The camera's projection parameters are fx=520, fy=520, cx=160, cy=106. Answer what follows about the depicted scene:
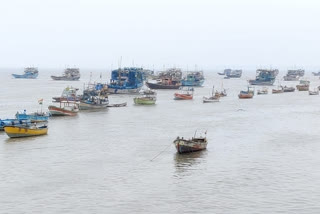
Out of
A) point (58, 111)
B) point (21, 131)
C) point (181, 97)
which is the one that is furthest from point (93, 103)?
point (21, 131)

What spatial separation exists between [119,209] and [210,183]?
7.82 meters

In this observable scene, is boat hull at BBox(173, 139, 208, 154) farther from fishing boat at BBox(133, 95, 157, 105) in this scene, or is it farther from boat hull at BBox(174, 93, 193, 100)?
boat hull at BBox(174, 93, 193, 100)

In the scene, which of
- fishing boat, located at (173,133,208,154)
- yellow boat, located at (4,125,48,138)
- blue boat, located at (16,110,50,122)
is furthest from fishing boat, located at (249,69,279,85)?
fishing boat, located at (173,133,208,154)

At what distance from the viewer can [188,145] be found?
44.0 metres

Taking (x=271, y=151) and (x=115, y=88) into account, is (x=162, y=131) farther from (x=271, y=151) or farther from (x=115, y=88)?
(x=115, y=88)

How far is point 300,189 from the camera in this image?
3309cm

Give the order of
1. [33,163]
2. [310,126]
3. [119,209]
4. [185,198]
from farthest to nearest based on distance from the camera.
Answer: [310,126], [33,163], [185,198], [119,209]

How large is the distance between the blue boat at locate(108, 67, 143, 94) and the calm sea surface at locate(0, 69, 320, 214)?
57.9 m

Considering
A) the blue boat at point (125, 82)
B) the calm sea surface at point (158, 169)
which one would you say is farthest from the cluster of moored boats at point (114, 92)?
the calm sea surface at point (158, 169)

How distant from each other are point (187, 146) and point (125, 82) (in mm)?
84180

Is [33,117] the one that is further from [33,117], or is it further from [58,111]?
[58,111]

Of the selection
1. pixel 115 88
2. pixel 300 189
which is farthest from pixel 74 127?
pixel 115 88

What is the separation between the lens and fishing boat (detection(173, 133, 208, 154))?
1713 inches

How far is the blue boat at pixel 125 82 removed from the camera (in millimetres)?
124375
